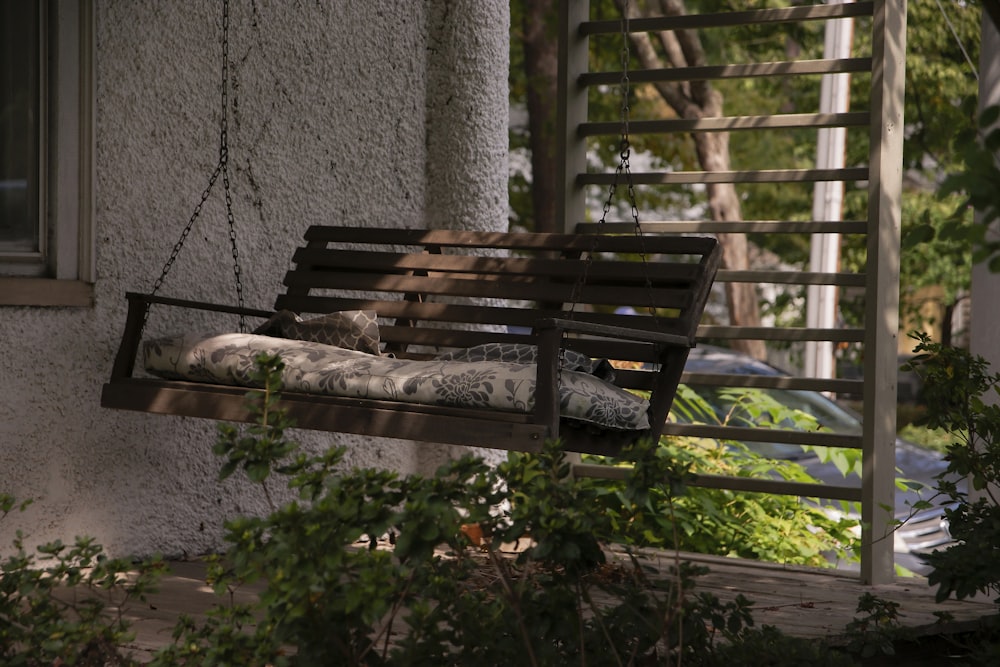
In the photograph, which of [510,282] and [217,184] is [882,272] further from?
[217,184]

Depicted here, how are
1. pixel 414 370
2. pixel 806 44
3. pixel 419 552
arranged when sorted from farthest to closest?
pixel 806 44
pixel 414 370
pixel 419 552

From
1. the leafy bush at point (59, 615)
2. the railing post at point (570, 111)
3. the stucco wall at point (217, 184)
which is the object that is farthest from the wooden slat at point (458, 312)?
the leafy bush at point (59, 615)

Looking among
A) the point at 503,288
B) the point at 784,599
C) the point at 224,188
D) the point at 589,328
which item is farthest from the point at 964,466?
the point at 224,188

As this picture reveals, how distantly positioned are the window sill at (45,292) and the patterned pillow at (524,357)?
1.20 meters

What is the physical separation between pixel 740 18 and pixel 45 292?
2.69 m

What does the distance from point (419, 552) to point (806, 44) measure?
569 inches

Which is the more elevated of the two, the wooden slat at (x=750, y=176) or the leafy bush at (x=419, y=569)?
the wooden slat at (x=750, y=176)

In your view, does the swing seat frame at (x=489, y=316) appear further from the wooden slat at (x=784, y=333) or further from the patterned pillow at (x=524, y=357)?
the wooden slat at (x=784, y=333)

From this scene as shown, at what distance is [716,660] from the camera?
273cm

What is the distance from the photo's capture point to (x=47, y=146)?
13.6ft

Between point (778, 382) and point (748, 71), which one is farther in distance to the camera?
point (748, 71)

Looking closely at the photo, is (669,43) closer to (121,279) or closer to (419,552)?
(121,279)

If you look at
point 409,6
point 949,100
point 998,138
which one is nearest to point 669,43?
point 949,100

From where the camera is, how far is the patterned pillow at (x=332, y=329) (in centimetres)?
432
